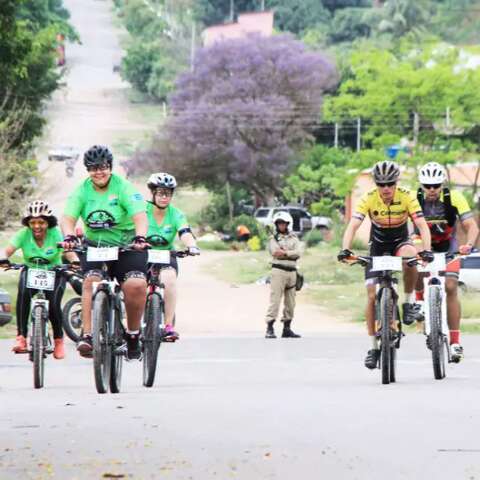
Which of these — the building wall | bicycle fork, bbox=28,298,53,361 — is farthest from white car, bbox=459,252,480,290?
the building wall

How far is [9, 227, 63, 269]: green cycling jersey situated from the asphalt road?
113cm

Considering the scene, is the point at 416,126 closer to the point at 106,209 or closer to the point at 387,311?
the point at 387,311

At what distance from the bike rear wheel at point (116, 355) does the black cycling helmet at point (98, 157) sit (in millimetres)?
1174

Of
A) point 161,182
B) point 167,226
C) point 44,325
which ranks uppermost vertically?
point 161,182

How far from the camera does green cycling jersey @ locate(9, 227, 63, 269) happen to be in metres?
17.1

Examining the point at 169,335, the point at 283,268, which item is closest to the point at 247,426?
the point at 169,335

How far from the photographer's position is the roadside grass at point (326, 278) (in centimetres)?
3497

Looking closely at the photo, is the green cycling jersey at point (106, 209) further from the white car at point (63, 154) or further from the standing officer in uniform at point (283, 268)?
the white car at point (63, 154)

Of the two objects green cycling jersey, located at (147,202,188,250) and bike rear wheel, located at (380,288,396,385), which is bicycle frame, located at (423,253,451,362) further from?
green cycling jersey, located at (147,202,188,250)

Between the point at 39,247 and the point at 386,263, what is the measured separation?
3.81 meters

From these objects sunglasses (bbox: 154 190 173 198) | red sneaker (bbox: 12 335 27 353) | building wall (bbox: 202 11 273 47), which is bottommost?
red sneaker (bbox: 12 335 27 353)

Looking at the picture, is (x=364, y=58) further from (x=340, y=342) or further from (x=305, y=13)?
(x=305, y=13)

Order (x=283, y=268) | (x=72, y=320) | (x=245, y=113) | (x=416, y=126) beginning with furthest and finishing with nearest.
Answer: (x=245, y=113) < (x=416, y=126) < (x=283, y=268) < (x=72, y=320)

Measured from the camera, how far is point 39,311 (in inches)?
634
